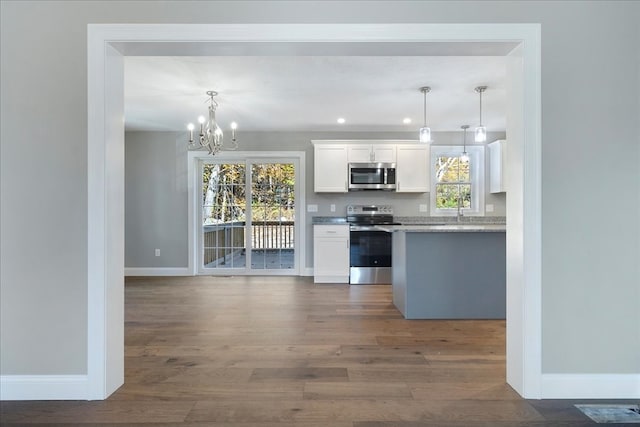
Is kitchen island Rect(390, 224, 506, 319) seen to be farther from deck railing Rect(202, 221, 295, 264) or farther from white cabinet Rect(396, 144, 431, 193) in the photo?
deck railing Rect(202, 221, 295, 264)

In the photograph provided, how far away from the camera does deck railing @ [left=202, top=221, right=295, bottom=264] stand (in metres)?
5.47

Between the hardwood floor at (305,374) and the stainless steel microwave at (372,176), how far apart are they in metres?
2.08

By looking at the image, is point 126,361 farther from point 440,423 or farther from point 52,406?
point 440,423

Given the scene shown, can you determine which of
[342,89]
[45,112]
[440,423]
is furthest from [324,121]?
[440,423]

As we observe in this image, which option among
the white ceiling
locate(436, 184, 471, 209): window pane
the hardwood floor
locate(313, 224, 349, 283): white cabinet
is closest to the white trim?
the hardwood floor

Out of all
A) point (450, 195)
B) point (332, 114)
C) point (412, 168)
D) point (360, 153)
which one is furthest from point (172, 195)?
point (450, 195)

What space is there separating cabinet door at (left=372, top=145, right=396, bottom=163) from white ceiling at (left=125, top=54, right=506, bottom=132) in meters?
0.32

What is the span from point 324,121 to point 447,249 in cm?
260

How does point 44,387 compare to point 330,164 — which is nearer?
point 44,387

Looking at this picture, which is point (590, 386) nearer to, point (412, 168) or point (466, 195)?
point (412, 168)

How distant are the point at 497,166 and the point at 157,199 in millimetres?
5375

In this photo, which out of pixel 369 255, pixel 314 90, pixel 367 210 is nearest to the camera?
pixel 314 90

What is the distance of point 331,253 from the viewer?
16.2 feet

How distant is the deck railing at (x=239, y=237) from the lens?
547cm
